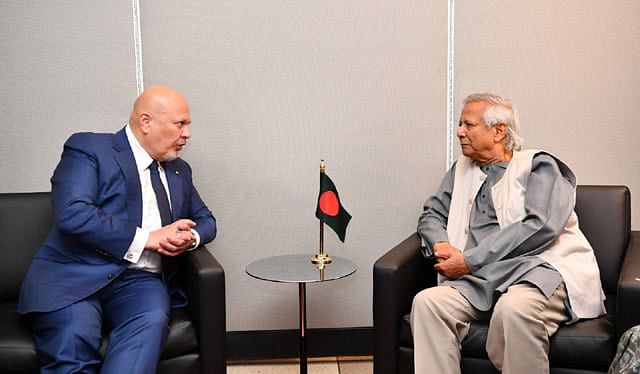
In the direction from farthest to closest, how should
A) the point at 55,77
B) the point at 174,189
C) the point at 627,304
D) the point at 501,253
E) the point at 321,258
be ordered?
the point at 55,77
the point at 321,258
the point at 174,189
the point at 501,253
the point at 627,304

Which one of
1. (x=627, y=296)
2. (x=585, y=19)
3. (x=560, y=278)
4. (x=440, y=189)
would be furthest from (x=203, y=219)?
(x=585, y=19)

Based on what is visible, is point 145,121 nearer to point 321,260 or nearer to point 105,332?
point 105,332

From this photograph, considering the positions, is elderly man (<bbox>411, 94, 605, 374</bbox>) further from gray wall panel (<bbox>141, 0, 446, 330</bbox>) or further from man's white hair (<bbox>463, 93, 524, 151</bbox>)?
gray wall panel (<bbox>141, 0, 446, 330</bbox>)

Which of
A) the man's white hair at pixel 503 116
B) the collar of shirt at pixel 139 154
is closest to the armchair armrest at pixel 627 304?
the man's white hair at pixel 503 116

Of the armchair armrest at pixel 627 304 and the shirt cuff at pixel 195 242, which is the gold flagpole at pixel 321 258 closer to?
the shirt cuff at pixel 195 242

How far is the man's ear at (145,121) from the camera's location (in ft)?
10.4

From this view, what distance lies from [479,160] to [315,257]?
837 mm

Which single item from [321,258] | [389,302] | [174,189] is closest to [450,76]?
[321,258]

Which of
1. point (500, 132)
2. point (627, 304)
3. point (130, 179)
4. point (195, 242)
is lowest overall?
point (627, 304)

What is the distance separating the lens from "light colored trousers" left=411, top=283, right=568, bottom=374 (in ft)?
9.53

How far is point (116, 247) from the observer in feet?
9.84

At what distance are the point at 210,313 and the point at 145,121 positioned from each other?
822 mm

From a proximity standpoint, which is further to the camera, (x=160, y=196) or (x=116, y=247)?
(x=160, y=196)

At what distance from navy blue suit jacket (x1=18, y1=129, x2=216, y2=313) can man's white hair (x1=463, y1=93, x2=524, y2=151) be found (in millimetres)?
1496
